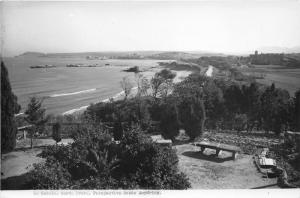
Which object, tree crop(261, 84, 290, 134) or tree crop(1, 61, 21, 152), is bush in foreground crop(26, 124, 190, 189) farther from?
tree crop(261, 84, 290, 134)

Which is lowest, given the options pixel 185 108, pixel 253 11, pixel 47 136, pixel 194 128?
pixel 47 136

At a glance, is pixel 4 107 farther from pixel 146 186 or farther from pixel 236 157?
pixel 236 157

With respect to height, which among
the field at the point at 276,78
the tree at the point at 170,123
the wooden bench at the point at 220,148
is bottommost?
the wooden bench at the point at 220,148

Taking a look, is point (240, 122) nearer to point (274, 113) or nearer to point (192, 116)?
point (274, 113)

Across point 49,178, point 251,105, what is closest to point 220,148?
point 49,178

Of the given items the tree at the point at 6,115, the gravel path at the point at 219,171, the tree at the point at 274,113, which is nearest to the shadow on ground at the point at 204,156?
the gravel path at the point at 219,171

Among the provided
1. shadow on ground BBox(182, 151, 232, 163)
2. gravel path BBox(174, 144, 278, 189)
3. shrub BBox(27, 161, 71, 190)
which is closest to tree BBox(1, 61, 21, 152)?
shrub BBox(27, 161, 71, 190)

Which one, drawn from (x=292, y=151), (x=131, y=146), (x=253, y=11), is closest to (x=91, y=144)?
(x=131, y=146)

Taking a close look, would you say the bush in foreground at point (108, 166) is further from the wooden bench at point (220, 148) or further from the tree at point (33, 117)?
the tree at point (33, 117)
